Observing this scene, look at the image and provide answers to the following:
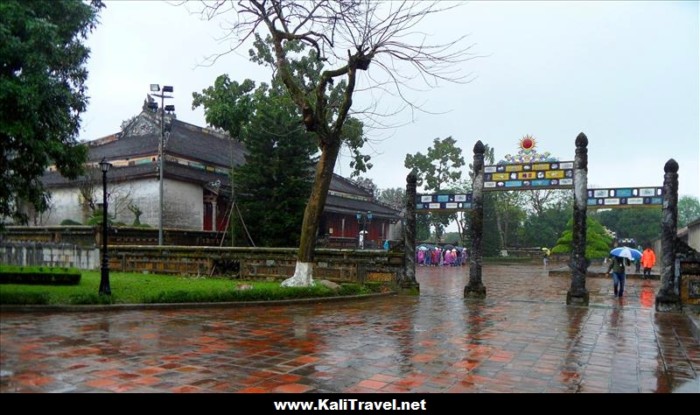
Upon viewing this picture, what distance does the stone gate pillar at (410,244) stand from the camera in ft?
48.2

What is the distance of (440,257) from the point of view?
34.7 m

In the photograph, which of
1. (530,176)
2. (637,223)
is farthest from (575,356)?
(637,223)

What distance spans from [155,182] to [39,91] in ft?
55.9

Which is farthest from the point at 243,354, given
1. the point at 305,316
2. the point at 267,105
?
the point at 267,105

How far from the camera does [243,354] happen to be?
20.8 ft

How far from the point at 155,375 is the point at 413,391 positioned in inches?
105

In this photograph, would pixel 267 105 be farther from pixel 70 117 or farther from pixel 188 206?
pixel 70 117

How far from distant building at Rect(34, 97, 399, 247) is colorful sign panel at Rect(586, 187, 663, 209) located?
1555 cm

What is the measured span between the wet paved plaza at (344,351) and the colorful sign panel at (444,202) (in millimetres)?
4733

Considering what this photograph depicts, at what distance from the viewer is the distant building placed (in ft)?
81.5

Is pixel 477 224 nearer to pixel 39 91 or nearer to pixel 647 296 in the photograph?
pixel 647 296

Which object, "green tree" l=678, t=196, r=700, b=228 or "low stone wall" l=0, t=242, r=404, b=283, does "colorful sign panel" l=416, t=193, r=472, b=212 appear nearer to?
"low stone wall" l=0, t=242, r=404, b=283

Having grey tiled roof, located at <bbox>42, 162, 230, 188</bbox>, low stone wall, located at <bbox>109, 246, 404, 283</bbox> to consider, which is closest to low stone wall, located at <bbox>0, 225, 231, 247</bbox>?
low stone wall, located at <bbox>109, 246, 404, 283</bbox>

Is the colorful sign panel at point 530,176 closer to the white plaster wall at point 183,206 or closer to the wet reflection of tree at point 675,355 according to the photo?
the wet reflection of tree at point 675,355
